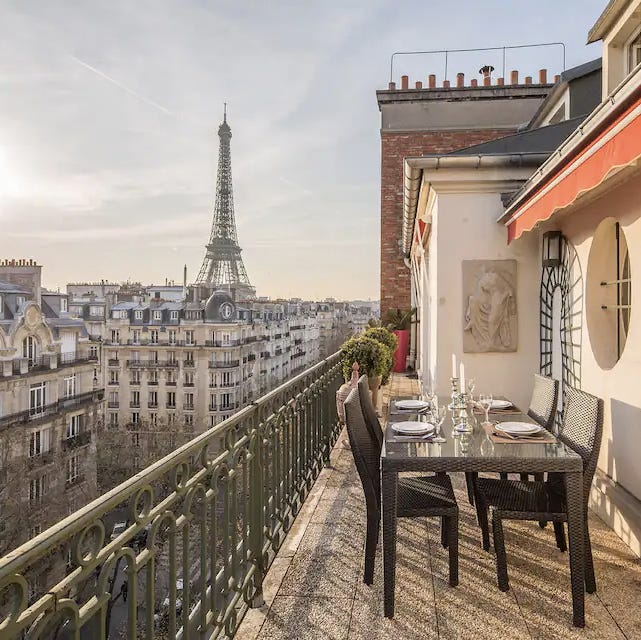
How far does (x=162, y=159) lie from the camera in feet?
114

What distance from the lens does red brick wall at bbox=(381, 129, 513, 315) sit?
1457 cm

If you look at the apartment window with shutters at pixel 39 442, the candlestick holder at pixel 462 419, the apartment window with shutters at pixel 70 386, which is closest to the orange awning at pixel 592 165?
the candlestick holder at pixel 462 419

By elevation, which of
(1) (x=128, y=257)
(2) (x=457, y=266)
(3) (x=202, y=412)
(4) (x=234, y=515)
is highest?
(1) (x=128, y=257)

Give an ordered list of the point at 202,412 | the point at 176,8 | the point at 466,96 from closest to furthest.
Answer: the point at 176,8 < the point at 466,96 < the point at 202,412

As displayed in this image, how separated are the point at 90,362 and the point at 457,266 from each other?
21997mm

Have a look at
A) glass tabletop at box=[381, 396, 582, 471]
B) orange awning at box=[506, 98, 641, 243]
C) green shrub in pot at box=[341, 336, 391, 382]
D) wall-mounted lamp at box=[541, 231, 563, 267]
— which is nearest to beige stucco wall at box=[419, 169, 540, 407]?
wall-mounted lamp at box=[541, 231, 563, 267]

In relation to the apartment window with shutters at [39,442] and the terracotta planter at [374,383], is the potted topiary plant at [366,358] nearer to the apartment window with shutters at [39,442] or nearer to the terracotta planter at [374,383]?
the terracotta planter at [374,383]

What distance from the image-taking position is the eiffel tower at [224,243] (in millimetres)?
51062

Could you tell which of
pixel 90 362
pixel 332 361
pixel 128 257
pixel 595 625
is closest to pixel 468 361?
pixel 332 361

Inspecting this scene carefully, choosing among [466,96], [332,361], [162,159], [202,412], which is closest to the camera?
[332,361]

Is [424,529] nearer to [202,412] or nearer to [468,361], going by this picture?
[468,361]

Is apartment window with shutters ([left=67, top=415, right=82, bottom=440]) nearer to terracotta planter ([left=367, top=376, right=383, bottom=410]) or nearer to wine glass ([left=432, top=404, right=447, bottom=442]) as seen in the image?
terracotta planter ([left=367, top=376, right=383, bottom=410])

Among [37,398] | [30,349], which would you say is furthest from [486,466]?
[37,398]

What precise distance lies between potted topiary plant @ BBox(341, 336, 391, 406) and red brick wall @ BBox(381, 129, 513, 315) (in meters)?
7.74
